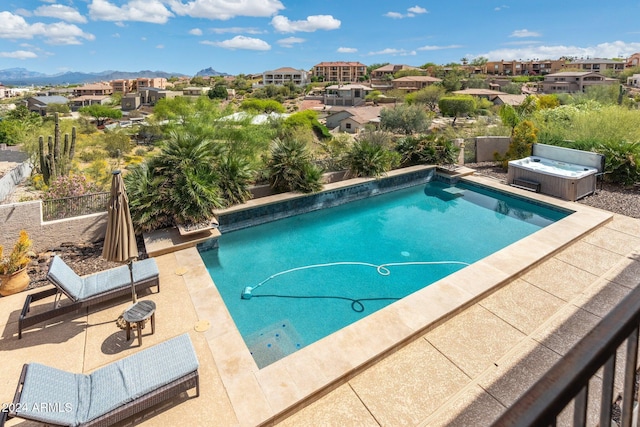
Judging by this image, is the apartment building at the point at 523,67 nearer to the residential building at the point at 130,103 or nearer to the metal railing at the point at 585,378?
the residential building at the point at 130,103

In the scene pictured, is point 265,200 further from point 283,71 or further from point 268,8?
point 283,71

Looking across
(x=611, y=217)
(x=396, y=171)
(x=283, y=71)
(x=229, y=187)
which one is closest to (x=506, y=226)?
(x=611, y=217)

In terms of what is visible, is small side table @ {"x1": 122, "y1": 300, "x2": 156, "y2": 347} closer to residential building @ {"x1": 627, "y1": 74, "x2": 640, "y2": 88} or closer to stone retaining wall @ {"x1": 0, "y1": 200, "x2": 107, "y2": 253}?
stone retaining wall @ {"x1": 0, "y1": 200, "x2": 107, "y2": 253}

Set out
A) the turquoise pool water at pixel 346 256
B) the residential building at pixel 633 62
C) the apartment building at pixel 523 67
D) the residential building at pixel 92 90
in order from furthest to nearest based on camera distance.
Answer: the residential building at pixel 92 90 < the apartment building at pixel 523 67 < the residential building at pixel 633 62 < the turquoise pool water at pixel 346 256

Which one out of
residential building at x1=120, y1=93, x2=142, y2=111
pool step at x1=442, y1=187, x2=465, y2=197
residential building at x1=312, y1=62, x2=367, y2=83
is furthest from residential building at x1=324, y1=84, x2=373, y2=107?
pool step at x1=442, y1=187, x2=465, y2=197

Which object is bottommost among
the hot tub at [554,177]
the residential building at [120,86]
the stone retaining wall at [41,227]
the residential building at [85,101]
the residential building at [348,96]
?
the stone retaining wall at [41,227]

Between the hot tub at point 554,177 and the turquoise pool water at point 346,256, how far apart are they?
3.07 ft

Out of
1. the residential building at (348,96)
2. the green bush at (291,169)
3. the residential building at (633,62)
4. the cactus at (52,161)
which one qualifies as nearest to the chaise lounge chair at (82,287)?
the green bush at (291,169)

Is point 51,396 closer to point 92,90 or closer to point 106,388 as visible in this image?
point 106,388

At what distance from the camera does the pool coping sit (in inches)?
178

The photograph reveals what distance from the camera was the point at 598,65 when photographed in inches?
3949

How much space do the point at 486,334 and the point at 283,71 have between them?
13252 centimetres

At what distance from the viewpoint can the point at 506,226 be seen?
35.0 ft

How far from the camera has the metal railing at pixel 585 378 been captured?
840 millimetres
